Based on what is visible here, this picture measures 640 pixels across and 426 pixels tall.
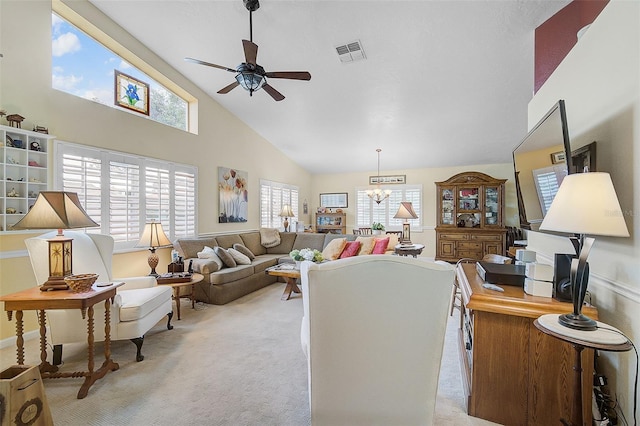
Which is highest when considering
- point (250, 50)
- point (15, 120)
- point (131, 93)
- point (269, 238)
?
point (131, 93)

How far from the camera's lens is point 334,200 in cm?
845

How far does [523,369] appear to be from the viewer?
1.56 metres

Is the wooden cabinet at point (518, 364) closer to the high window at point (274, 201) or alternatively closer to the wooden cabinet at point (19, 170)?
the wooden cabinet at point (19, 170)

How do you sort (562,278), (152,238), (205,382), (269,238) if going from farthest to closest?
1. (269,238)
2. (152,238)
3. (205,382)
4. (562,278)

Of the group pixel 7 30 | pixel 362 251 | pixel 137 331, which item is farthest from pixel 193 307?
pixel 7 30

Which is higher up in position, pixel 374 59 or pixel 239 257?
pixel 374 59

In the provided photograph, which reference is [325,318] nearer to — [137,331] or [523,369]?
[523,369]

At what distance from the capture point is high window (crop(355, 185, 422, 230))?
7484 mm

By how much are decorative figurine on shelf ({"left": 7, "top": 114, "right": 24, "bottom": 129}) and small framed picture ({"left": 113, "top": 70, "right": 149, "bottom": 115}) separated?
1197 millimetres

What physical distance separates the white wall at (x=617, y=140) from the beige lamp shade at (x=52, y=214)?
330cm

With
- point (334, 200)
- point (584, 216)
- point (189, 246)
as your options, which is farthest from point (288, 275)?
point (334, 200)

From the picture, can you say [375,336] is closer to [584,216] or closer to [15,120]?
[584,216]

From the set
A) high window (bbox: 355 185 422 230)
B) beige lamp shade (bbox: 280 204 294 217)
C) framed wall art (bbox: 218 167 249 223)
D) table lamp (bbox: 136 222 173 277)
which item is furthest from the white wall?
high window (bbox: 355 185 422 230)

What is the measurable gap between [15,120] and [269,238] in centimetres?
408
